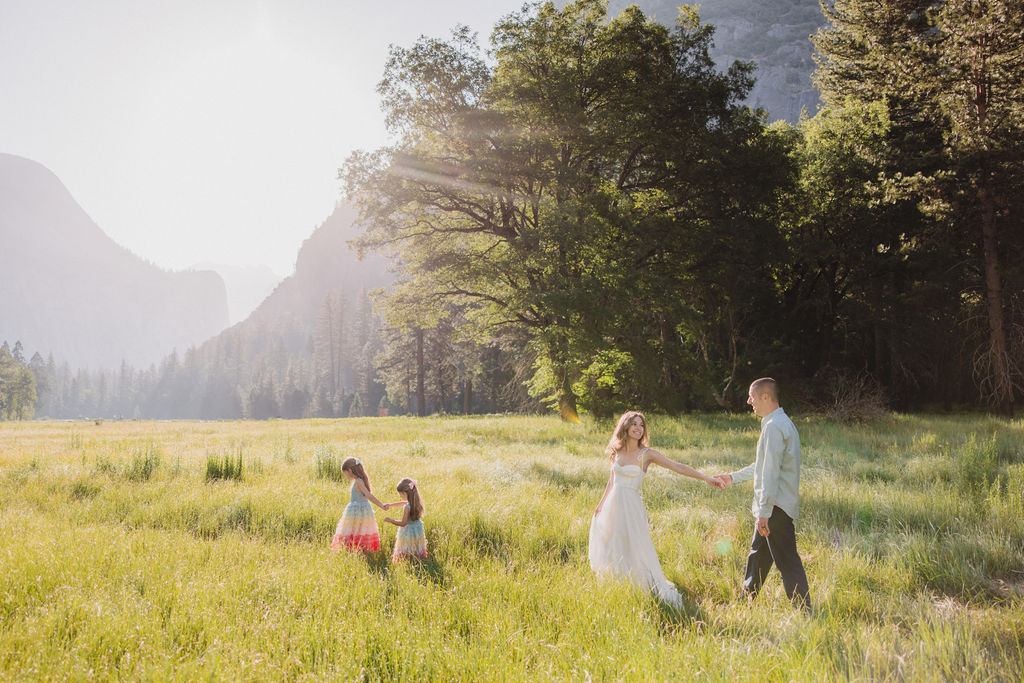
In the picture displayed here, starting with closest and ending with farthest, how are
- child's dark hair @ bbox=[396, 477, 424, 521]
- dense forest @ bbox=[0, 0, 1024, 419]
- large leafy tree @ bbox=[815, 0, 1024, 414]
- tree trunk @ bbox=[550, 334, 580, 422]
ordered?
child's dark hair @ bbox=[396, 477, 424, 521] < large leafy tree @ bbox=[815, 0, 1024, 414] < dense forest @ bbox=[0, 0, 1024, 419] < tree trunk @ bbox=[550, 334, 580, 422]

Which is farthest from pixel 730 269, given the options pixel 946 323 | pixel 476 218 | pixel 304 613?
pixel 304 613

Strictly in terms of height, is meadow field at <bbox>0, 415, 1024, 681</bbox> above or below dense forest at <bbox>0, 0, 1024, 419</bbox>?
below

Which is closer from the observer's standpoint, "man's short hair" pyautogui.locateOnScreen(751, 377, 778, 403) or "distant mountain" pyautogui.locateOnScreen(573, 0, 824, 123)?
"man's short hair" pyautogui.locateOnScreen(751, 377, 778, 403)

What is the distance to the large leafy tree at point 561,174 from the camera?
18156mm

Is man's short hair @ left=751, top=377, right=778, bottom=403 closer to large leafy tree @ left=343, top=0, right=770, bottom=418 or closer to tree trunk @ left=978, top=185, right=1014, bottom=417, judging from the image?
large leafy tree @ left=343, top=0, right=770, bottom=418

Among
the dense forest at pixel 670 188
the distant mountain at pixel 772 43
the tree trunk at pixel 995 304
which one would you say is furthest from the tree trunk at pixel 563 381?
the distant mountain at pixel 772 43

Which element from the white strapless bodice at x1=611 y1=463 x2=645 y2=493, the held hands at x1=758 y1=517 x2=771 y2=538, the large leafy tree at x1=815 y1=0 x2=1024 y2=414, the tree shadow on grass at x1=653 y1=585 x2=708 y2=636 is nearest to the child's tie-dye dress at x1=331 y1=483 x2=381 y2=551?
the white strapless bodice at x1=611 y1=463 x2=645 y2=493

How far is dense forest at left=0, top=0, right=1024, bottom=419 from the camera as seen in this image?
18.1m

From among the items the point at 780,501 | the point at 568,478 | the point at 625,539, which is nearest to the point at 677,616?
the point at 625,539

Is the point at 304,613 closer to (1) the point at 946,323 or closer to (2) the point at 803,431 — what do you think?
(2) the point at 803,431

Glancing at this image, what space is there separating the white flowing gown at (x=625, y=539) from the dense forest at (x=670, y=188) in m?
12.0

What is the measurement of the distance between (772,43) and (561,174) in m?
185

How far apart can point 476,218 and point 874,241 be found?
2057 centimetres

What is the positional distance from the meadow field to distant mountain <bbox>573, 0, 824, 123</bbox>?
154m
